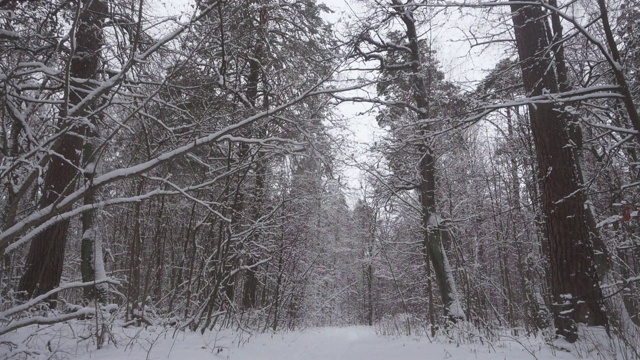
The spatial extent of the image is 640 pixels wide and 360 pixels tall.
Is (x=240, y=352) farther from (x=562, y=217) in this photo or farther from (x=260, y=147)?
(x=562, y=217)

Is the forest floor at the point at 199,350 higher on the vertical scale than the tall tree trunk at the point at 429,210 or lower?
lower

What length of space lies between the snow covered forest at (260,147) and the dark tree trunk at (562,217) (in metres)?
0.02

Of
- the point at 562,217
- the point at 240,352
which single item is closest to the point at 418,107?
the point at 562,217

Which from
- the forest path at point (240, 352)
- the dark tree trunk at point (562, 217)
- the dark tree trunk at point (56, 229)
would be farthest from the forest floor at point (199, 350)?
the dark tree trunk at point (56, 229)

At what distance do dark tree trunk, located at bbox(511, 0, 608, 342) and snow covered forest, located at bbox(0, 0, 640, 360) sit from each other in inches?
0.9

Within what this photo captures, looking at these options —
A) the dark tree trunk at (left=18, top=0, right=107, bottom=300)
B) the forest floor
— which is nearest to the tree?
the forest floor

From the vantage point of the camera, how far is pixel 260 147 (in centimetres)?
520

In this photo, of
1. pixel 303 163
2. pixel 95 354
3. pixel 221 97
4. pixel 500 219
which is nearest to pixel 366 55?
pixel 303 163

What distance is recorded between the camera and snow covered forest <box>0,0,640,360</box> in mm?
3494

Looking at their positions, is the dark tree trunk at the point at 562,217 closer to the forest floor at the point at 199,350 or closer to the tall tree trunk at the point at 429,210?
the forest floor at the point at 199,350

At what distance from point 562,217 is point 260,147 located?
428 centimetres

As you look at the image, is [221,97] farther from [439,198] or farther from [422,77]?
[439,198]

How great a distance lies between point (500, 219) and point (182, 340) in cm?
1296

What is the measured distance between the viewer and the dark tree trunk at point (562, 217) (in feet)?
14.8
